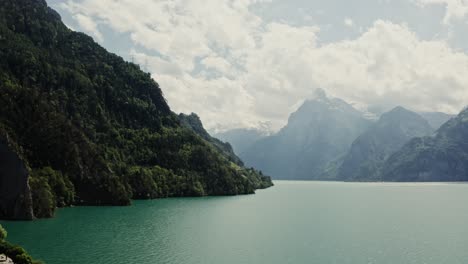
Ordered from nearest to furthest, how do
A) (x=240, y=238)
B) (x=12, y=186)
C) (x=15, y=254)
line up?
1. (x=15, y=254)
2. (x=240, y=238)
3. (x=12, y=186)

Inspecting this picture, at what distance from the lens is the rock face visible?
112375 mm

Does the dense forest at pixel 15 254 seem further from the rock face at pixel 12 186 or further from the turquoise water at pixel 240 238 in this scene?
the rock face at pixel 12 186

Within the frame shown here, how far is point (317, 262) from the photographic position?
77.6 metres

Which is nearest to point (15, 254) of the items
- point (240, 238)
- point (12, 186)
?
point (240, 238)

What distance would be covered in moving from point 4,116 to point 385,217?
13510 centimetres

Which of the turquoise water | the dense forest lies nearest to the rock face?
the turquoise water

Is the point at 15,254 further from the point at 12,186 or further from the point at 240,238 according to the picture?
the point at 12,186

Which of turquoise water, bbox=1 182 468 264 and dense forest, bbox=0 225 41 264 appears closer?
dense forest, bbox=0 225 41 264

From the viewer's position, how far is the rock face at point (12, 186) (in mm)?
112375

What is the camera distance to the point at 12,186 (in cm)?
11300

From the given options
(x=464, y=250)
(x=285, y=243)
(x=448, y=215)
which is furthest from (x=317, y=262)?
(x=448, y=215)

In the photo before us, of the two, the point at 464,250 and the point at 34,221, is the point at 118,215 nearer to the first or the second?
the point at 34,221

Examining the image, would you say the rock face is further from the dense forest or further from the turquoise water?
the dense forest

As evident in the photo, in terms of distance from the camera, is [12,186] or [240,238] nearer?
[240,238]
